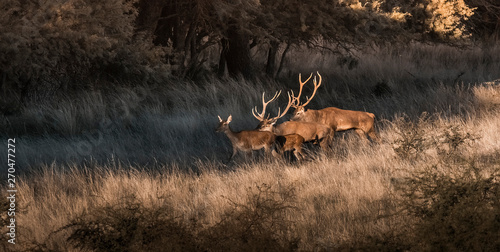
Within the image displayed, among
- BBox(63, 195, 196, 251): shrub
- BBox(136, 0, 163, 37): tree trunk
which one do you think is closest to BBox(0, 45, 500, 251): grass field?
BBox(63, 195, 196, 251): shrub

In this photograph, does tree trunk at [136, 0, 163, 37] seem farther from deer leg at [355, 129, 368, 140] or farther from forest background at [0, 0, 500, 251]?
deer leg at [355, 129, 368, 140]

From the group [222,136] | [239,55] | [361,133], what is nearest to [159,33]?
[239,55]

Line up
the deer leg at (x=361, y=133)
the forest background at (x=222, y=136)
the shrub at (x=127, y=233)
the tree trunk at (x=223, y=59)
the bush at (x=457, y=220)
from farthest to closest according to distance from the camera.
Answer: the tree trunk at (x=223, y=59)
the deer leg at (x=361, y=133)
the forest background at (x=222, y=136)
the shrub at (x=127, y=233)
the bush at (x=457, y=220)

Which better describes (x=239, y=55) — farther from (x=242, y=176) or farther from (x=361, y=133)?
(x=242, y=176)

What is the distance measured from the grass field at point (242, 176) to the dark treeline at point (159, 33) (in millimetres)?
686

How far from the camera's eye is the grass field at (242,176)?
537cm

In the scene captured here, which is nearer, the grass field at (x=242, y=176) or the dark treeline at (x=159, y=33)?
the grass field at (x=242, y=176)

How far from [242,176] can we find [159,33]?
372 inches

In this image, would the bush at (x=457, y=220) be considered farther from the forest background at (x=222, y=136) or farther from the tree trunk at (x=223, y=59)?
the tree trunk at (x=223, y=59)

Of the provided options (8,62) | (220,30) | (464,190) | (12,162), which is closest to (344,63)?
(220,30)

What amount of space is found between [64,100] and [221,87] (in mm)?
3246

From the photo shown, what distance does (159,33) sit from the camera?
55.5 feet

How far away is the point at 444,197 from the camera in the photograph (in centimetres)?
583

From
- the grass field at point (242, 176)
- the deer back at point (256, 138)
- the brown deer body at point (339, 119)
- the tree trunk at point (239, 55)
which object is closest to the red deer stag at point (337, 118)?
the brown deer body at point (339, 119)
